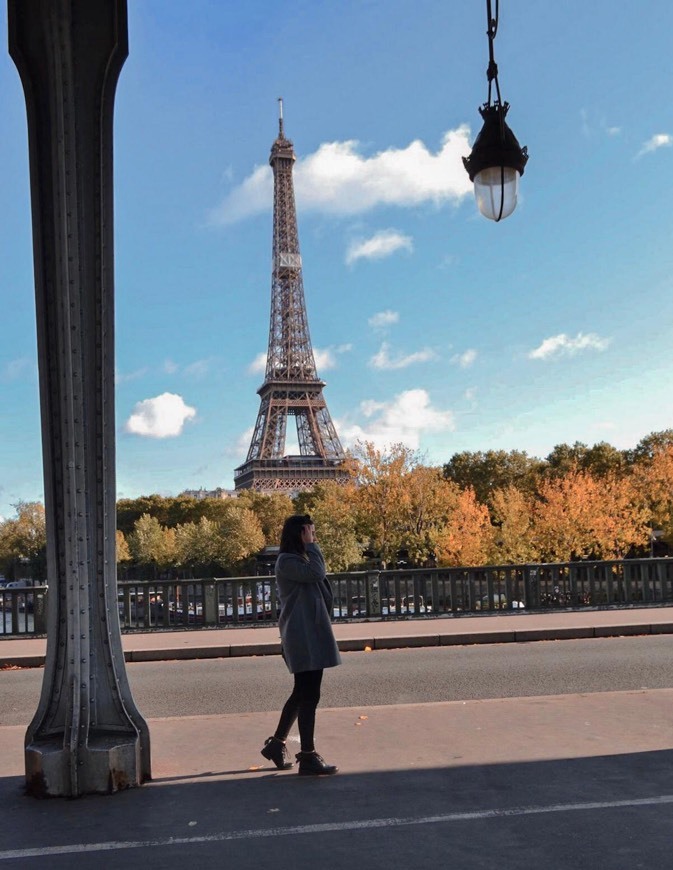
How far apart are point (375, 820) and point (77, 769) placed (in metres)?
1.70

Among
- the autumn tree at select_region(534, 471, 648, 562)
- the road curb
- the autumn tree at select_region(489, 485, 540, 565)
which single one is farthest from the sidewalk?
the autumn tree at select_region(534, 471, 648, 562)

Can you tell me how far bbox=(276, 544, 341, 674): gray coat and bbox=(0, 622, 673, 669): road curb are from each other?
251 inches

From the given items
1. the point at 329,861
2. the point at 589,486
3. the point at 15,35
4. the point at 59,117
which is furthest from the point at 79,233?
the point at 589,486

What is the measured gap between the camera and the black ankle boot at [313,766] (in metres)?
5.20

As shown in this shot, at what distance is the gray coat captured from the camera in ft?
17.8

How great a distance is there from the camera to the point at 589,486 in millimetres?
51031

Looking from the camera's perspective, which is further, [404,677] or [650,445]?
[650,445]

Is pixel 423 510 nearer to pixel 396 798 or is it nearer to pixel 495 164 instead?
pixel 495 164

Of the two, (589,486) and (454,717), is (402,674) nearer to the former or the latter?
(454,717)

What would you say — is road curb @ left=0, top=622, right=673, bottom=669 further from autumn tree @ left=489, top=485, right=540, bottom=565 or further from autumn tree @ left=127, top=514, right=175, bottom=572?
autumn tree @ left=127, top=514, right=175, bottom=572

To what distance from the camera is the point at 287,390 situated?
89125 mm

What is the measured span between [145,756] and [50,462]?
70.7 inches

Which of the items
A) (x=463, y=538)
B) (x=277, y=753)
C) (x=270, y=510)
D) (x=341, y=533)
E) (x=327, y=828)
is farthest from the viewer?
(x=270, y=510)

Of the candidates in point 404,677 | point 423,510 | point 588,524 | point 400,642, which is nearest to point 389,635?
point 400,642
